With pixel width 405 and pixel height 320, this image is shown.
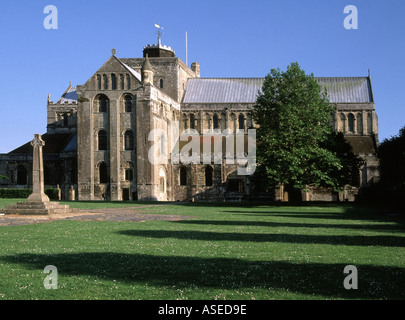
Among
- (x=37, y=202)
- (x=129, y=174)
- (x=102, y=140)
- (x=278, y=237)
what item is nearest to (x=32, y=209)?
(x=37, y=202)

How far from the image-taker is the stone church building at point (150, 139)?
60312mm

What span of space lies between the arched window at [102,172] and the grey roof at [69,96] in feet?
70.8

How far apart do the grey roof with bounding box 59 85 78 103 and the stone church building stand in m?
7.03

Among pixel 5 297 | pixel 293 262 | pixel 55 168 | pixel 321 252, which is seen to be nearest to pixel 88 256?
pixel 5 297

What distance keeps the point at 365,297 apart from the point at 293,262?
12.0 feet

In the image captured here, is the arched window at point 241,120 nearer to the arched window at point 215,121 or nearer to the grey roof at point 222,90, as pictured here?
the grey roof at point 222,90

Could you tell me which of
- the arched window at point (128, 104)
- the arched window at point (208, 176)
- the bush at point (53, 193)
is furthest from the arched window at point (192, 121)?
the bush at point (53, 193)

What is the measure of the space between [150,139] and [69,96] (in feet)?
91.2

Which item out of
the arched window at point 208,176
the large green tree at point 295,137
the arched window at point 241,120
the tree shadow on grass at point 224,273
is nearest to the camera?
the tree shadow on grass at point 224,273

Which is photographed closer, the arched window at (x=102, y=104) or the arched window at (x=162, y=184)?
the arched window at (x=102, y=104)

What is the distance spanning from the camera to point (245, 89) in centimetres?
7562

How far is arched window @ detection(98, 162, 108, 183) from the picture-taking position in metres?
61.4

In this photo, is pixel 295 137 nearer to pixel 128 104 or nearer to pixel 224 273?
pixel 128 104

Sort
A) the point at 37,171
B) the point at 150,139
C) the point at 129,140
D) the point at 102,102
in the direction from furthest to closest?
the point at 102,102 < the point at 129,140 < the point at 150,139 < the point at 37,171
